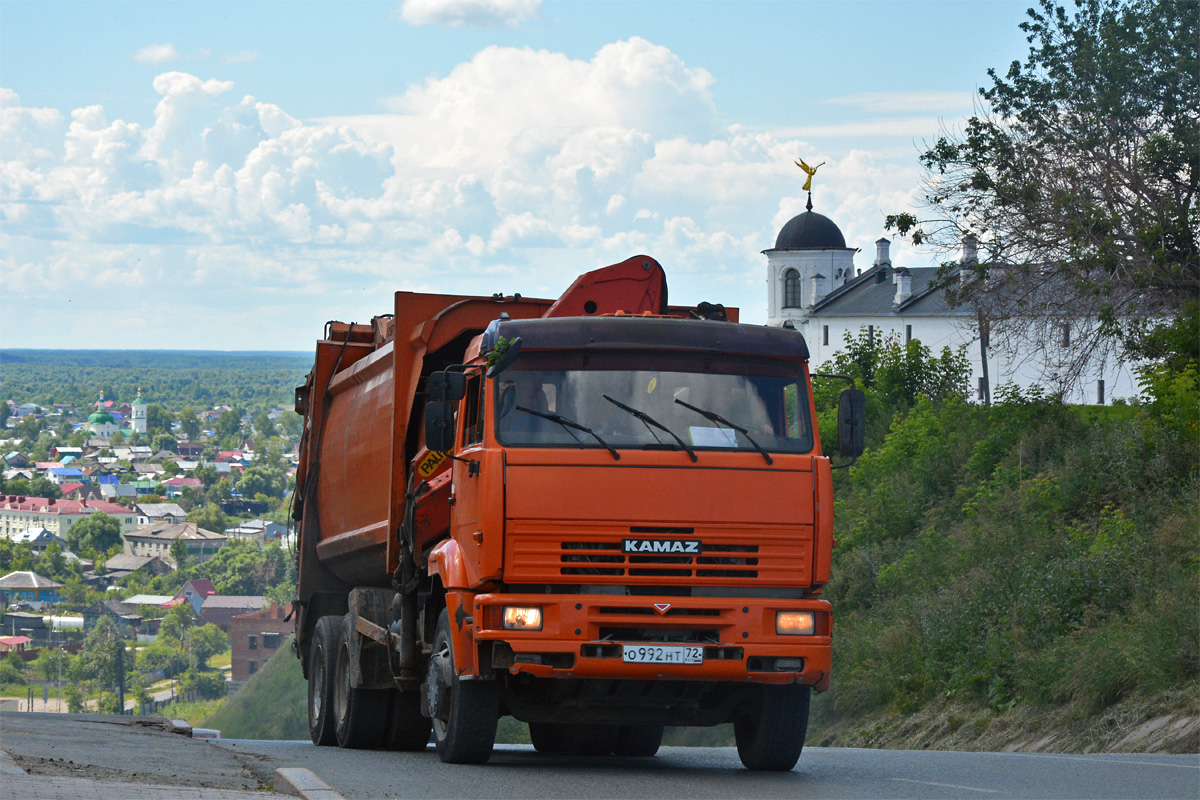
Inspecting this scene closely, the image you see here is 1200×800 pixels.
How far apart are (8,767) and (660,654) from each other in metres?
4.22

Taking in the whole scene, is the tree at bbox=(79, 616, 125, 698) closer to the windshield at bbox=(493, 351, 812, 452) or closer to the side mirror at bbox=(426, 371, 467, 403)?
the side mirror at bbox=(426, 371, 467, 403)

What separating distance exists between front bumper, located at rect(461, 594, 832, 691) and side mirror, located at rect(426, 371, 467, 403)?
1.46m

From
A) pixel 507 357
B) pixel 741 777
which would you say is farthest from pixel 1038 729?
pixel 507 357

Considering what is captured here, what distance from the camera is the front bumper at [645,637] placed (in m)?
9.41

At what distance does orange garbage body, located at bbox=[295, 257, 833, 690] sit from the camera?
942 cm

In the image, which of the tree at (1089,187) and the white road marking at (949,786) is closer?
the white road marking at (949,786)

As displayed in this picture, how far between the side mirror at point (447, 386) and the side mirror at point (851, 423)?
2.66 m

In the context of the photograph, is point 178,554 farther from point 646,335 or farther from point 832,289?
point 646,335

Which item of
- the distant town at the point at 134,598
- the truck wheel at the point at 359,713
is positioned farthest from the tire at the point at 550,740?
the distant town at the point at 134,598

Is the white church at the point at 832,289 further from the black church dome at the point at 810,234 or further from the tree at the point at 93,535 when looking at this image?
the tree at the point at 93,535

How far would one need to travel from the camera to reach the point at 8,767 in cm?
948

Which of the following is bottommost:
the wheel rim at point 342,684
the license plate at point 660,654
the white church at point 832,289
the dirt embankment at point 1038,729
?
the dirt embankment at point 1038,729

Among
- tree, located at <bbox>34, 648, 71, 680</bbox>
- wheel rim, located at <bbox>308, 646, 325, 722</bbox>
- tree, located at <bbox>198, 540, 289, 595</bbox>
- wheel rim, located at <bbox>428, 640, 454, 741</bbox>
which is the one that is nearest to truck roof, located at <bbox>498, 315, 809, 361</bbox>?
wheel rim, located at <bbox>428, 640, 454, 741</bbox>

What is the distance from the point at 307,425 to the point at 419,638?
486 cm
